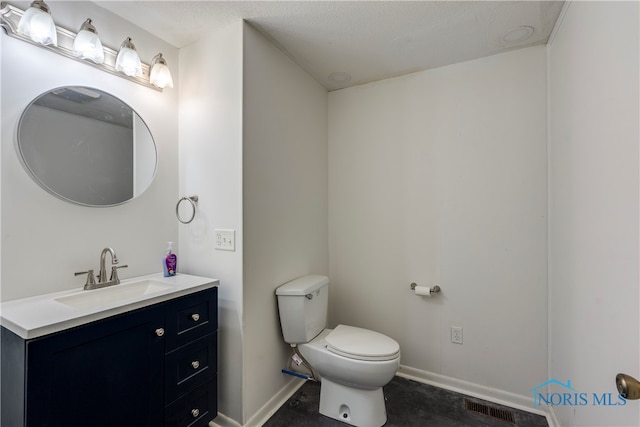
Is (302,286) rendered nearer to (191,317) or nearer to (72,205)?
(191,317)

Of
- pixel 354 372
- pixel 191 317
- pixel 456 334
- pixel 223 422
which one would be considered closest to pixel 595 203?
pixel 456 334

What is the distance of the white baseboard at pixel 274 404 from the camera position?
1.57 metres

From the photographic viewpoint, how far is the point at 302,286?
5.80 feet

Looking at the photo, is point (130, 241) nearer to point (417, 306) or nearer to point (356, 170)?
point (356, 170)

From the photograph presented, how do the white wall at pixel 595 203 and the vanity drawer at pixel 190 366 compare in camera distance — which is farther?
the vanity drawer at pixel 190 366

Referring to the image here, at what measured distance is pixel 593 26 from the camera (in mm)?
1095

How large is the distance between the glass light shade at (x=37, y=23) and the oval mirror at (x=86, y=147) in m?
0.21

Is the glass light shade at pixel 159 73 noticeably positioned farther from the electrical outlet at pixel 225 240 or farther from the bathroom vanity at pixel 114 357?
the bathroom vanity at pixel 114 357

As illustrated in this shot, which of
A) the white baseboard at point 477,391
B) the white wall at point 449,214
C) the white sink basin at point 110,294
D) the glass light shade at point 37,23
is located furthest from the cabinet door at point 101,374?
the white baseboard at point 477,391

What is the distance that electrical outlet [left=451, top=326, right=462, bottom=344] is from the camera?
191cm

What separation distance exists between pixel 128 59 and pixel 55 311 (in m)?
1.21

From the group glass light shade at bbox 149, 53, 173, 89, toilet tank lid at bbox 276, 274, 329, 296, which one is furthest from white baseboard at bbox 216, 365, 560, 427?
glass light shade at bbox 149, 53, 173, 89

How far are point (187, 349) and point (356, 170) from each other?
5.45ft

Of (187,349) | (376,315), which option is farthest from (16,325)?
(376,315)
